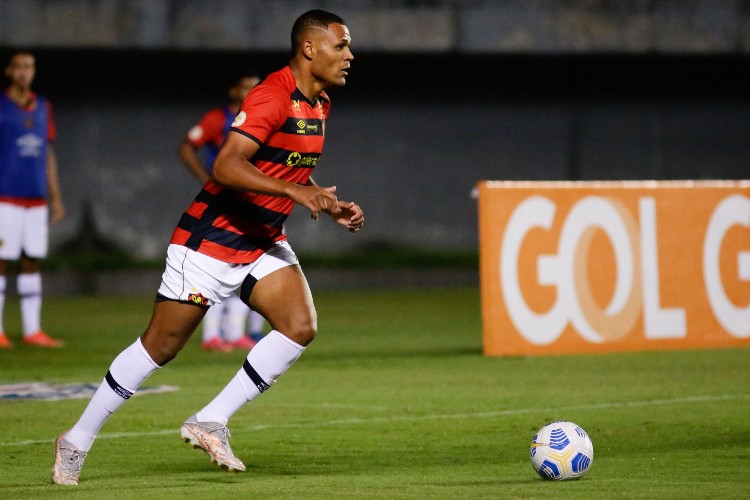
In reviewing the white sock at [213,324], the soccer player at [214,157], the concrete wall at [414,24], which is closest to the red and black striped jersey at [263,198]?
the soccer player at [214,157]

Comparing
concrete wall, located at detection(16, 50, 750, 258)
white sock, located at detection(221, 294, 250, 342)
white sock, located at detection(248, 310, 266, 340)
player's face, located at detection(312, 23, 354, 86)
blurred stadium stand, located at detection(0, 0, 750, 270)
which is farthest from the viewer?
concrete wall, located at detection(16, 50, 750, 258)

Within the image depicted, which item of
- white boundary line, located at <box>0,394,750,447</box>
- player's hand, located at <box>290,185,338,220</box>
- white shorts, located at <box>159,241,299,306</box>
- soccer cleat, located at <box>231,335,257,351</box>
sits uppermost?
player's hand, located at <box>290,185,338,220</box>

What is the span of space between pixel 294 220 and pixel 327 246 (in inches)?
33.9

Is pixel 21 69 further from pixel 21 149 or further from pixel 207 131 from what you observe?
pixel 207 131

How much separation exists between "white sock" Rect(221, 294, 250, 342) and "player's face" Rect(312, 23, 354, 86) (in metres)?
6.27

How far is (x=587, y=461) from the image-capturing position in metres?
6.34

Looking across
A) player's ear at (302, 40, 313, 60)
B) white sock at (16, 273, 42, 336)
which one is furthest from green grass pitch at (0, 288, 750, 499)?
player's ear at (302, 40, 313, 60)

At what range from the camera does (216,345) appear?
13430mm

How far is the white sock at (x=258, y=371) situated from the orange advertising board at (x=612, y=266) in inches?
215

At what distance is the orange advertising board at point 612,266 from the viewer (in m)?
12.3

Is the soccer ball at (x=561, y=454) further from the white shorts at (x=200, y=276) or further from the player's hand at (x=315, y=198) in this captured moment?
the white shorts at (x=200, y=276)

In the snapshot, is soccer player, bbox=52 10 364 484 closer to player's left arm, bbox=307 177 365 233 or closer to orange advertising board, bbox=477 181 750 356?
player's left arm, bbox=307 177 365 233

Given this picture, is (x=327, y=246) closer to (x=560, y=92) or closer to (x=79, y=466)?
(x=560, y=92)

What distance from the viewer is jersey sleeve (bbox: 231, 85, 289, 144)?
6.48 metres
